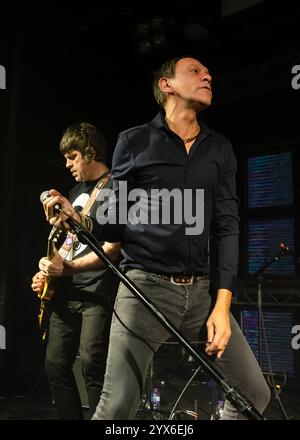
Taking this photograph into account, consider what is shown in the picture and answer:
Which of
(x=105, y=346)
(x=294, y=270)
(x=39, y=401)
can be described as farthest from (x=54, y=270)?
(x=294, y=270)

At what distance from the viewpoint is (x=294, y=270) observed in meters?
6.97

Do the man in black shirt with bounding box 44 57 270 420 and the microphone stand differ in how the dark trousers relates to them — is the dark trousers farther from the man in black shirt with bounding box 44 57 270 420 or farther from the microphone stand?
the microphone stand

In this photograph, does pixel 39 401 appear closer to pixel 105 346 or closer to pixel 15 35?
pixel 105 346

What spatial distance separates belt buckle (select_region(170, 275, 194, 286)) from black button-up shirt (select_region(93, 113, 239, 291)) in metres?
0.02

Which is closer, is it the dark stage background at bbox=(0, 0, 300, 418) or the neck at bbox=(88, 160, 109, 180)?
the neck at bbox=(88, 160, 109, 180)

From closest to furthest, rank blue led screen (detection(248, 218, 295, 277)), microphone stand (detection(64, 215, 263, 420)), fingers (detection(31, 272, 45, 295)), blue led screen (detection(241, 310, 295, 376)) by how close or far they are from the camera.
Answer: microphone stand (detection(64, 215, 263, 420))
fingers (detection(31, 272, 45, 295))
blue led screen (detection(241, 310, 295, 376))
blue led screen (detection(248, 218, 295, 277))

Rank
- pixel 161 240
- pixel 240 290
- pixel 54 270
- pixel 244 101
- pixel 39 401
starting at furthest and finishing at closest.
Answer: pixel 244 101, pixel 240 290, pixel 39 401, pixel 54 270, pixel 161 240

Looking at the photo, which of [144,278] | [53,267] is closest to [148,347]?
[144,278]

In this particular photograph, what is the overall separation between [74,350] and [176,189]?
1.42 m

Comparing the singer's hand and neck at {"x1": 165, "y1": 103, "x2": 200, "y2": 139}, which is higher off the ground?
neck at {"x1": 165, "y1": 103, "x2": 200, "y2": 139}

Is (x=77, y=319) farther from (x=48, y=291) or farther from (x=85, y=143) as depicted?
(x=85, y=143)

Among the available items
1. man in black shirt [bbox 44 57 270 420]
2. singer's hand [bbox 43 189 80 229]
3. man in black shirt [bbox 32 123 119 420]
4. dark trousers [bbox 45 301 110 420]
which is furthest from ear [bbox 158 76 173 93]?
dark trousers [bbox 45 301 110 420]

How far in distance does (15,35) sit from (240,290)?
13.7ft

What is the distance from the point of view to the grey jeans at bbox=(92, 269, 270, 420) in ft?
5.70
